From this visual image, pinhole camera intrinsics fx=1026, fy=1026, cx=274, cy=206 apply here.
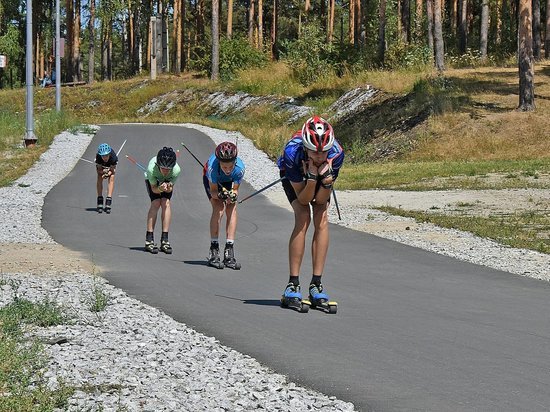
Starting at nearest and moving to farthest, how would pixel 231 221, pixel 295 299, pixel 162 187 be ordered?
pixel 295 299 → pixel 231 221 → pixel 162 187

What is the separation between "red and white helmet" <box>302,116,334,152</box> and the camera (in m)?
9.23

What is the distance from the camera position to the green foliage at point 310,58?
57031 millimetres

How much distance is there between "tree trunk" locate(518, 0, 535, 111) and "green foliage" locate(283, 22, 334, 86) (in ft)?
66.1

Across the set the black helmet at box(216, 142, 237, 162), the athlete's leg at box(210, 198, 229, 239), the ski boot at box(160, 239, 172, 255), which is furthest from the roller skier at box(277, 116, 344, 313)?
the ski boot at box(160, 239, 172, 255)

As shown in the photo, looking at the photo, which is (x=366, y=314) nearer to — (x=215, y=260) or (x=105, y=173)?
(x=215, y=260)

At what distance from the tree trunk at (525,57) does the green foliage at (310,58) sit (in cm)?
2013

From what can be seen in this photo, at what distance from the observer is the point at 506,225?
758 inches

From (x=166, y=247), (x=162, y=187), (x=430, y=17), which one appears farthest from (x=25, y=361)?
(x=430, y=17)

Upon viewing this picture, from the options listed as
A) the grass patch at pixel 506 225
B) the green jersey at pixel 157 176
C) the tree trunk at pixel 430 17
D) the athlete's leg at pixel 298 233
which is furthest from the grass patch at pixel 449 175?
the athlete's leg at pixel 298 233

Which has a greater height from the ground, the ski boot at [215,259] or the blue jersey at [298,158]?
the blue jersey at [298,158]

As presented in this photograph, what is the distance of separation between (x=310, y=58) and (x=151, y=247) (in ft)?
143

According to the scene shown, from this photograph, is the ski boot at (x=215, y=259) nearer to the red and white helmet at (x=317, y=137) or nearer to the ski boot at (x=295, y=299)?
the ski boot at (x=295, y=299)

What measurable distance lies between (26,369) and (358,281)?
20.7ft

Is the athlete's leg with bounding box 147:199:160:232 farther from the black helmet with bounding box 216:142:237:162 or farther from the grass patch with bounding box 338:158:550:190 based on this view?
the grass patch with bounding box 338:158:550:190
